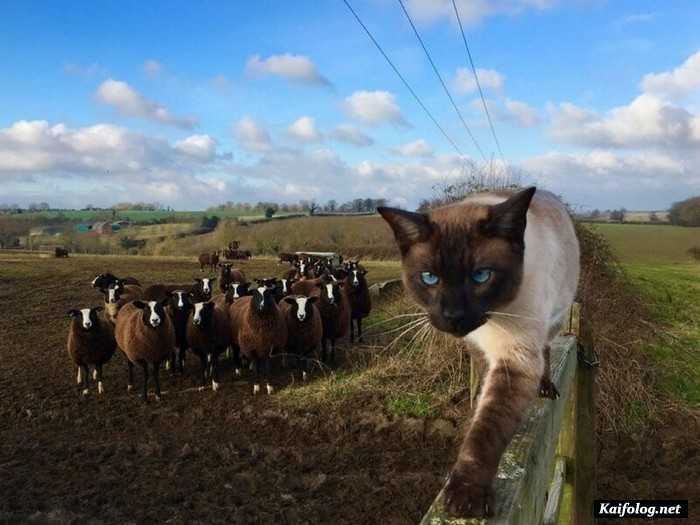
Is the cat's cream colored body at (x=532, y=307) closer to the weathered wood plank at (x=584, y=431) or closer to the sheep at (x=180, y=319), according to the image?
the weathered wood plank at (x=584, y=431)

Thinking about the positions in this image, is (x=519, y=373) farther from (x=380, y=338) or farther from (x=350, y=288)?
(x=350, y=288)

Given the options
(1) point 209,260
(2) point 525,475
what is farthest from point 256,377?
(1) point 209,260

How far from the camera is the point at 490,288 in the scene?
2186 millimetres

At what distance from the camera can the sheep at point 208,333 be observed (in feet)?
35.1

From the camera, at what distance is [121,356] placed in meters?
12.8

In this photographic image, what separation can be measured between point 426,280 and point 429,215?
28 cm

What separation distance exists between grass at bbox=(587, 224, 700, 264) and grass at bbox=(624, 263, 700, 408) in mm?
524

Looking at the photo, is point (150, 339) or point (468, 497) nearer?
point (468, 497)

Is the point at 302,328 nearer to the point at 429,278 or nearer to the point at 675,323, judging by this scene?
the point at 675,323

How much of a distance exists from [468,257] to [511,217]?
22cm

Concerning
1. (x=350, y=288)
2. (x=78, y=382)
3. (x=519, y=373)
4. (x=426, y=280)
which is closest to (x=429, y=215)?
(x=426, y=280)

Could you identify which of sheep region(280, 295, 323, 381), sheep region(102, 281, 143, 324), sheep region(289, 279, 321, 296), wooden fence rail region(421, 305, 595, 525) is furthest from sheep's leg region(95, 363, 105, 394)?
wooden fence rail region(421, 305, 595, 525)

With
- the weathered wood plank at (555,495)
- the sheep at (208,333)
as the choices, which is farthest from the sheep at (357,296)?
the weathered wood plank at (555,495)

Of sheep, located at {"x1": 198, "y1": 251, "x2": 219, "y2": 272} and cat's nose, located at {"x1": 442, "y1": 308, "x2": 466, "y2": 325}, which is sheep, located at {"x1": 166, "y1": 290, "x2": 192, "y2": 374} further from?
sheep, located at {"x1": 198, "y1": 251, "x2": 219, "y2": 272}
